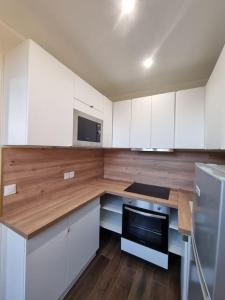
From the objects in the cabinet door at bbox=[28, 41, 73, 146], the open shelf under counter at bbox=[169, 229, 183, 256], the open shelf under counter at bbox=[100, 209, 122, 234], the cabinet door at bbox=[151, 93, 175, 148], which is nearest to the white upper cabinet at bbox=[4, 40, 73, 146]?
the cabinet door at bbox=[28, 41, 73, 146]

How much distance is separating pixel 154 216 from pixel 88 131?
4.07ft

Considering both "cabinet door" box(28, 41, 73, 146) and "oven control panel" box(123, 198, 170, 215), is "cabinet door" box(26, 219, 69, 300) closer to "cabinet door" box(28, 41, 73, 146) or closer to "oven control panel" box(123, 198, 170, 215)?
"cabinet door" box(28, 41, 73, 146)

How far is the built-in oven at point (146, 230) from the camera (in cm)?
159

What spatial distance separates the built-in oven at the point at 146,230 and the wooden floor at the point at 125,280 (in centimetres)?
11

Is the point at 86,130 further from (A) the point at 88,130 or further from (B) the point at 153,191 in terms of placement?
(B) the point at 153,191

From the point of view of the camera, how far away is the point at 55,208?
4.35 feet

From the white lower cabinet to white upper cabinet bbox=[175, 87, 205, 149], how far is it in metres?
1.43

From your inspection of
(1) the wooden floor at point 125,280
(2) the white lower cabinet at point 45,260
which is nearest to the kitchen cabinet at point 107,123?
(2) the white lower cabinet at point 45,260

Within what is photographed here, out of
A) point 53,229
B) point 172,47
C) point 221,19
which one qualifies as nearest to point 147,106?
point 172,47

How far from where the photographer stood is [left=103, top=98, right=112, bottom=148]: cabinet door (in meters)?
1.99

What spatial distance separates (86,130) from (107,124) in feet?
1.71

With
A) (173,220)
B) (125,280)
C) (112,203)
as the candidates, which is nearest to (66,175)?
(112,203)

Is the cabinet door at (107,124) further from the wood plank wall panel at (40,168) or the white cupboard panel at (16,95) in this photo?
the white cupboard panel at (16,95)

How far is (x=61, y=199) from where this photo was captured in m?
1.55
